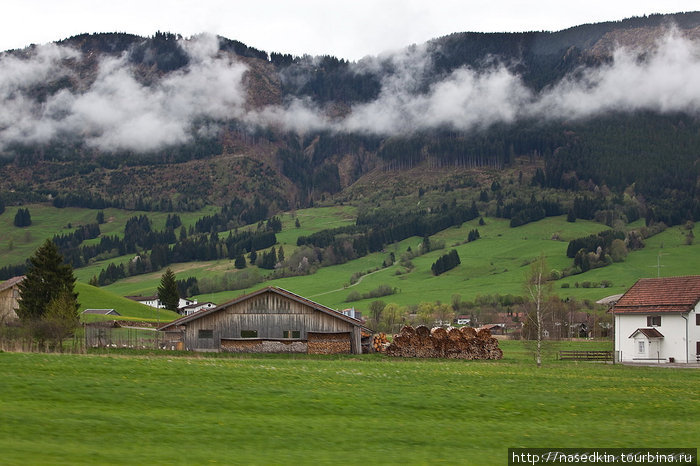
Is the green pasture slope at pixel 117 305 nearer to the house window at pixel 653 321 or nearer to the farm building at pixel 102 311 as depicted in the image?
the farm building at pixel 102 311

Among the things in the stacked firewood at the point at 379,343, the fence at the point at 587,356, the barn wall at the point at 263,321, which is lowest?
the fence at the point at 587,356

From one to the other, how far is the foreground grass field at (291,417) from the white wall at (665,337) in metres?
48.9

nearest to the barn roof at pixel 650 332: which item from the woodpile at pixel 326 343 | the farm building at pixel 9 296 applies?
the woodpile at pixel 326 343

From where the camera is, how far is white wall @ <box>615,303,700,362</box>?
265 ft

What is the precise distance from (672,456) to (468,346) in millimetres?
51523

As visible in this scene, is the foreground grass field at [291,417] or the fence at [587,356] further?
the fence at [587,356]

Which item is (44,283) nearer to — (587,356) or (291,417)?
(587,356)

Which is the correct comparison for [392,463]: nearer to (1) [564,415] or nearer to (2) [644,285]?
(1) [564,415]

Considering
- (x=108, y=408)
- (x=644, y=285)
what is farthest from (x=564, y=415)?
(x=644, y=285)

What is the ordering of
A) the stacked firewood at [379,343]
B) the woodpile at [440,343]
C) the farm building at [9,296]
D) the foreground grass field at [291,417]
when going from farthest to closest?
1. the farm building at [9,296]
2. the stacked firewood at [379,343]
3. the woodpile at [440,343]
4. the foreground grass field at [291,417]

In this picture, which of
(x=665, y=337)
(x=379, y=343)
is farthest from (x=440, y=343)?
(x=665, y=337)

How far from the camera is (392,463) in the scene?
62.1ft

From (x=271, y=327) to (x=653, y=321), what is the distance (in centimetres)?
4194

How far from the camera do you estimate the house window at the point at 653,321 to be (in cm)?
8281
